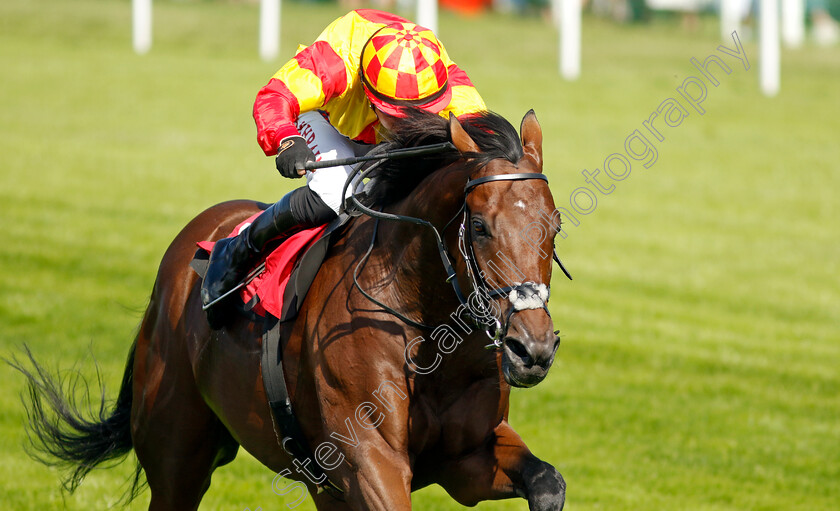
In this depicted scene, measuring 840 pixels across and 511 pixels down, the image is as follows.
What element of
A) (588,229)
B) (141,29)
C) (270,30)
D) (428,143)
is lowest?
(588,229)

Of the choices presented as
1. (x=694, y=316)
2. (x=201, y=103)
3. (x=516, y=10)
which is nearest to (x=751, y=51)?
(x=516, y=10)

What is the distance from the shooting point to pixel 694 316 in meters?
9.73

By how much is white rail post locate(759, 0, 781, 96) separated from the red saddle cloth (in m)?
16.1

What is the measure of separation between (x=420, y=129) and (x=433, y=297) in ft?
1.82

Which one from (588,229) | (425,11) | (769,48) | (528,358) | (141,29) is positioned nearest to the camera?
(528,358)

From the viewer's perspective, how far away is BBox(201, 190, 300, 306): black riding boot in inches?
143

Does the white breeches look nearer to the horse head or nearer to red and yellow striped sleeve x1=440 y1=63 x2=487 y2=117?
red and yellow striped sleeve x1=440 y1=63 x2=487 y2=117

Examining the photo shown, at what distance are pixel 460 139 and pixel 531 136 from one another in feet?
0.82

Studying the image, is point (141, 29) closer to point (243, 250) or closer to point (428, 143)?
point (243, 250)

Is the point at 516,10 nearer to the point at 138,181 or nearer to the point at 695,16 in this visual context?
the point at 695,16

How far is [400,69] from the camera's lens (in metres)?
3.45

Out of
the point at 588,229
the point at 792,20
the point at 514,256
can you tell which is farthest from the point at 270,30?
the point at 514,256

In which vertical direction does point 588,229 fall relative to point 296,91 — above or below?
below

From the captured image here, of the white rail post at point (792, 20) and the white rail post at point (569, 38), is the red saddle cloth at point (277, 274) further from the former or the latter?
the white rail post at point (792, 20)
